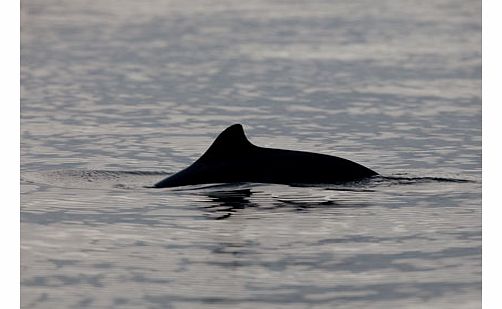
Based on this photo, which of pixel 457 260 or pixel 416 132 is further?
pixel 416 132

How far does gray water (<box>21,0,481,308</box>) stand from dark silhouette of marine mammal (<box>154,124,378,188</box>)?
281 millimetres

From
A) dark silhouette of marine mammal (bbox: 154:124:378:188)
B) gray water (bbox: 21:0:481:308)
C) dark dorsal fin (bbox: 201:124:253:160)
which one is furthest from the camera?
dark silhouette of marine mammal (bbox: 154:124:378:188)

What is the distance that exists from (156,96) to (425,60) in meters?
9.33

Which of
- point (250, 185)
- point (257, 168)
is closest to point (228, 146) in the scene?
point (257, 168)

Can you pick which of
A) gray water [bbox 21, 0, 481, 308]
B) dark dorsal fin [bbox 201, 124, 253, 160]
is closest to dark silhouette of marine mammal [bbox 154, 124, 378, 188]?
dark dorsal fin [bbox 201, 124, 253, 160]

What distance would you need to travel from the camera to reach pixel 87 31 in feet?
151

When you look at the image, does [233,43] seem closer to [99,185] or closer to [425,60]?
[425,60]

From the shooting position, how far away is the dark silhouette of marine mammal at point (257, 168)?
17188 mm

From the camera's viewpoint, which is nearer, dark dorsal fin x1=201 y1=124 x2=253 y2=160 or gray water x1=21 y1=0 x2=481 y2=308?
gray water x1=21 y1=0 x2=481 y2=308

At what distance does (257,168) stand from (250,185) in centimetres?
43

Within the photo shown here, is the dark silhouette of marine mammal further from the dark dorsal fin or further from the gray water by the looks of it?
the gray water

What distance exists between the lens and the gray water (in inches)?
477

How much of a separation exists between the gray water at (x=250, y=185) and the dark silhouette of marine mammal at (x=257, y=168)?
28 cm
